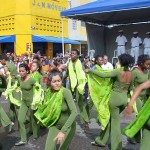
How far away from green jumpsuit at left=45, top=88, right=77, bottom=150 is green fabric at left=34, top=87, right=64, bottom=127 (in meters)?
0.07

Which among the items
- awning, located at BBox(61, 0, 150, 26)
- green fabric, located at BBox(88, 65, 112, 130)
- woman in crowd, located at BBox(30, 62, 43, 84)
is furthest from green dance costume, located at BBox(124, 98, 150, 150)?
awning, located at BBox(61, 0, 150, 26)

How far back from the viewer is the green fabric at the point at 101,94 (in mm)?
5875

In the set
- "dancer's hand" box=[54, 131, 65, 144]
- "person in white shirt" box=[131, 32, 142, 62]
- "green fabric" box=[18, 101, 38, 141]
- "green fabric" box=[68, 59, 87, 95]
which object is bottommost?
"green fabric" box=[18, 101, 38, 141]

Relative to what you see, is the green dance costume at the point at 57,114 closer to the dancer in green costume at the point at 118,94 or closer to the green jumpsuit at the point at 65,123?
the green jumpsuit at the point at 65,123

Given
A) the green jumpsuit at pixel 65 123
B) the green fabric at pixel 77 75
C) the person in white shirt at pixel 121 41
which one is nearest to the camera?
the green jumpsuit at pixel 65 123

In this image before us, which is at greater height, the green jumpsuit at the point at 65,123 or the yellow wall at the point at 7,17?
the yellow wall at the point at 7,17

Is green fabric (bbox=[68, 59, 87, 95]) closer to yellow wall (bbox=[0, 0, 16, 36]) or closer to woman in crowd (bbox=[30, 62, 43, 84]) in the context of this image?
woman in crowd (bbox=[30, 62, 43, 84])

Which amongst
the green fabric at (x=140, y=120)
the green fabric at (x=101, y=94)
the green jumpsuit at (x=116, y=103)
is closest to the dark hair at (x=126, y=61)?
the green jumpsuit at (x=116, y=103)

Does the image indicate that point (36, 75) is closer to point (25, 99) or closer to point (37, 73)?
point (37, 73)

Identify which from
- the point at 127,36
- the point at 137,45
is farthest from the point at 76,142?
the point at 127,36

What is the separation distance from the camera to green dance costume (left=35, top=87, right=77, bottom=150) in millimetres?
4438

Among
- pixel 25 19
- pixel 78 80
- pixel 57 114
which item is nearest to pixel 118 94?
pixel 57 114

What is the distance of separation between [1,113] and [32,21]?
2175cm

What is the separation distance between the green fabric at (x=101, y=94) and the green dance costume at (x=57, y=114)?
1.37 meters
